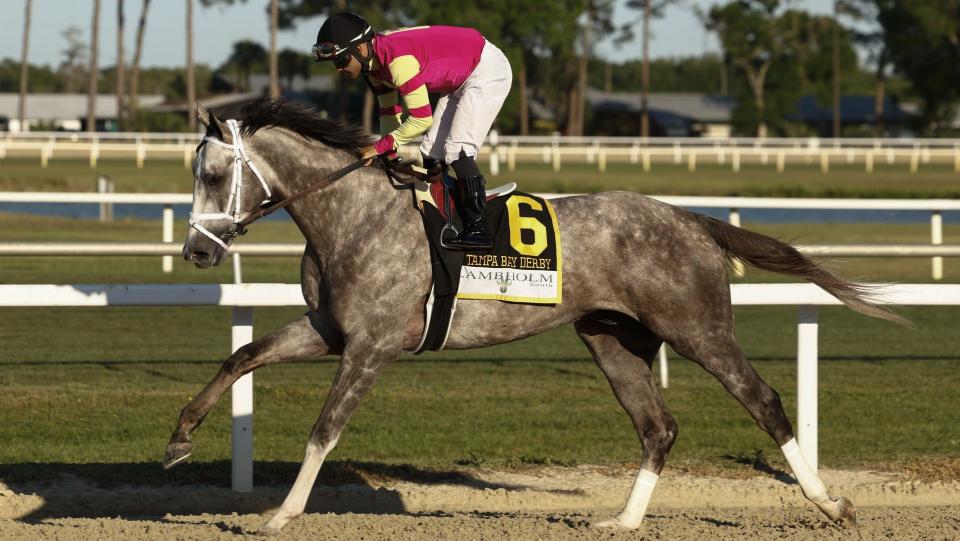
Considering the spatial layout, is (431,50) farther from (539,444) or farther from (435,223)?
(539,444)

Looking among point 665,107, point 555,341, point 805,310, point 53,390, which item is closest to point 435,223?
point 805,310

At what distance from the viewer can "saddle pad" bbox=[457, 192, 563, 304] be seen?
5.11 metres

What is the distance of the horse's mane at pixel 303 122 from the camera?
5164mm

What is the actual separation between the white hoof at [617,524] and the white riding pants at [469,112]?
4.76 feet

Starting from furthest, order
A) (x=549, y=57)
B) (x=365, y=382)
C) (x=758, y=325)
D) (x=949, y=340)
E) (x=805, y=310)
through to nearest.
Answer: (x=549, y=57), (x=758, y=325), (x=949, y=340), (x=805, y=310), (x=365, y=382)

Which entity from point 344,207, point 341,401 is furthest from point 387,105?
point 341,401

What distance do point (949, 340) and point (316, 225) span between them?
7.64 metres

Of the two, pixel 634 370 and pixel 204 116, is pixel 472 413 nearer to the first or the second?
pixel 634 370

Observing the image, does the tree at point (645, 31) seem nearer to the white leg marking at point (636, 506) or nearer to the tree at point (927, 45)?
the tree at point (927, 45)

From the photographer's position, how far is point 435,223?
508 centimetres

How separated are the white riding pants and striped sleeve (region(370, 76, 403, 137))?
141mm

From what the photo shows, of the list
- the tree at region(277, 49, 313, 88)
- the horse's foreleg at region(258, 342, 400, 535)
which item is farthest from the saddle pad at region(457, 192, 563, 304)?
the tree at region(277, 49, 313, 88)

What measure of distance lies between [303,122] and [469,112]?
0.62 metres

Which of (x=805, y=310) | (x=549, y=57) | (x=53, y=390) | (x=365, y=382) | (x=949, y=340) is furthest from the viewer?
(x=549, y=57)
